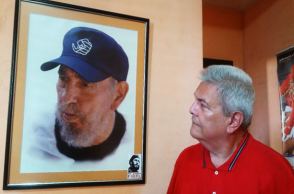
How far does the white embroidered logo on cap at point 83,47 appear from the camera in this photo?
1234 millimetres

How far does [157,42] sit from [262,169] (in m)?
0.89

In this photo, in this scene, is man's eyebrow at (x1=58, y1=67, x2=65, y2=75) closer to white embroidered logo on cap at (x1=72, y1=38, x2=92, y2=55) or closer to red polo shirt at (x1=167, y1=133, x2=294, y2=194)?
white embroidered logo on cap at (x1=72, y1=38, x2=92, y2=55)

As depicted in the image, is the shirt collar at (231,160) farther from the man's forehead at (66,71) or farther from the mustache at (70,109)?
the man's forehead at (66,71)

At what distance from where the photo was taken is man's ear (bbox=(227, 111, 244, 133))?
1.02m

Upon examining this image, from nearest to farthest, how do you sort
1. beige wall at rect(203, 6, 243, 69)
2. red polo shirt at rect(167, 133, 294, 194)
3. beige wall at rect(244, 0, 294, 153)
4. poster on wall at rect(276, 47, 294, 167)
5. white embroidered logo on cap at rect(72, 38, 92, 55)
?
red polo shirt at rect(167, 133, 294, 194) < white embroidered logo on cap at rect(72, 38, 92, 55) < poster on wall at rect(276, 47, 294, 167) < beige wall at rect(244, 0, 294, 153) < beige wall at rect(203, 6, 243, 69)

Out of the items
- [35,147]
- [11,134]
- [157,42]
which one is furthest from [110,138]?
[157,42]

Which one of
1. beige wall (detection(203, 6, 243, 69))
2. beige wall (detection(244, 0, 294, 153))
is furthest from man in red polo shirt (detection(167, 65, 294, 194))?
beige wall (detection(203, 6, 243, 69))

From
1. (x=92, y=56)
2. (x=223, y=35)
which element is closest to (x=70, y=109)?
(x=92, y=56)

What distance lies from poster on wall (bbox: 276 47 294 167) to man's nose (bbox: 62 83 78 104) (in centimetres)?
143

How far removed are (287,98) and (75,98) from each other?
145 cm

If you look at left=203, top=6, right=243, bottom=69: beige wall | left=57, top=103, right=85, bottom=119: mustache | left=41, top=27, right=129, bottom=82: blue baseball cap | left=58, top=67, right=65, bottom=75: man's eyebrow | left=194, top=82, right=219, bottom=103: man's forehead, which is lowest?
left=57, top=103, right=85, bottom=119: mustache

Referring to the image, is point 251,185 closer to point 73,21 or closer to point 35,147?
point 35,147

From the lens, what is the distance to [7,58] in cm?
114

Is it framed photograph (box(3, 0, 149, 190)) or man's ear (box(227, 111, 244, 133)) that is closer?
man's ear (box(227, 111, 244, 133))
